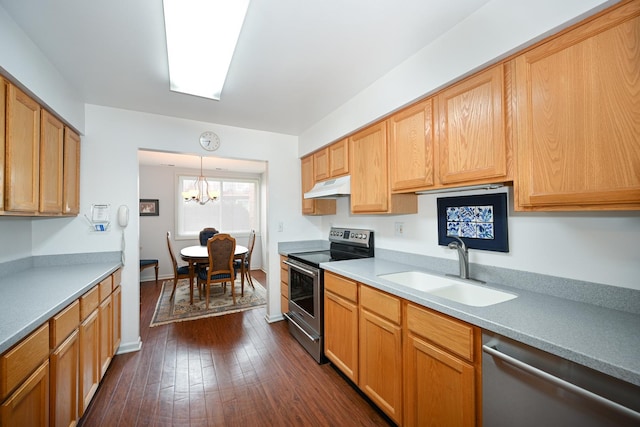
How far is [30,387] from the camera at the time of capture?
1108 mm

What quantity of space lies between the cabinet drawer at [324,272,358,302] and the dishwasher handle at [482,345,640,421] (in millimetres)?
940

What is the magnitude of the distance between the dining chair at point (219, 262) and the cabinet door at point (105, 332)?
60.5 inches

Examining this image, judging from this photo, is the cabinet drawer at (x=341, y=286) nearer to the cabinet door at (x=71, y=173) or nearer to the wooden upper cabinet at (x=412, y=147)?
the wooden upper cabinet at (x=412, y=147)

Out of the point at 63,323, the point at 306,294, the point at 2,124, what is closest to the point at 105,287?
the point at 63,323

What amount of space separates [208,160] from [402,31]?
14.4 ft

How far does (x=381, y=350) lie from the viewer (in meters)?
1.69

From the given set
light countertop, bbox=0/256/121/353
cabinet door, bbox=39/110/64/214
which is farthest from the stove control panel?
cabinet door, bbox=39/110/64/214

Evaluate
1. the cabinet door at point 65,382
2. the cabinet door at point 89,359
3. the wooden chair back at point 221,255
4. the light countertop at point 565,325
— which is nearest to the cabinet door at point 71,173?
the cabinet door at point 89,359

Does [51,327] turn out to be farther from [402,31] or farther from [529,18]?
[529,18]

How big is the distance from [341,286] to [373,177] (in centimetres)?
92

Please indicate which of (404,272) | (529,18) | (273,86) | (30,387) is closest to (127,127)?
(273,86)

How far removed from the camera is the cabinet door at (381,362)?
61.4 inches

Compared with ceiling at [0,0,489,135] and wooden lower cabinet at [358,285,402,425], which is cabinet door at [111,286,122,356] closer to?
ceiling at [0,0,489,135]

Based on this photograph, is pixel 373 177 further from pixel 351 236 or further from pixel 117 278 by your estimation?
pixel 117 278
